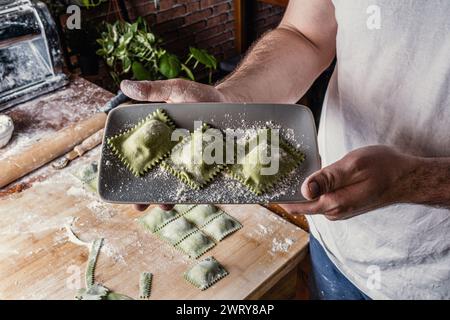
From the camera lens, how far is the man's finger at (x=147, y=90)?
135 centimetres

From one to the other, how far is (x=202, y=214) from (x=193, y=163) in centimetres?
52

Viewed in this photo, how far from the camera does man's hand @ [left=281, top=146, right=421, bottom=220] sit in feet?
3.38

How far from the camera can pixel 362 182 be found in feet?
3.45

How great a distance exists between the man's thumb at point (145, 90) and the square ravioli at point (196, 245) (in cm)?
59

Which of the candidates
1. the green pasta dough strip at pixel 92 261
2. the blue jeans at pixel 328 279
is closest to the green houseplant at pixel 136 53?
the green pasta dough strip at pixel 92 261

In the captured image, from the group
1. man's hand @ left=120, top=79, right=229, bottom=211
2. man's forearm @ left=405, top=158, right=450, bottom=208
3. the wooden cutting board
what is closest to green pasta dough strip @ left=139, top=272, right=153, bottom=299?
the wooden cutting board

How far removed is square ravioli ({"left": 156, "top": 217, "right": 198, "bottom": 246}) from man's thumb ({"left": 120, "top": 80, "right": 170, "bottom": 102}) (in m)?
0.57

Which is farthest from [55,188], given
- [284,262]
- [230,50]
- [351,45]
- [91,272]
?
[230,50]

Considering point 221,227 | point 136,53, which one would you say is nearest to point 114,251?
point 221,227

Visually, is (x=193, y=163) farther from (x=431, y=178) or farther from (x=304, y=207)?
(x=431, y=178)

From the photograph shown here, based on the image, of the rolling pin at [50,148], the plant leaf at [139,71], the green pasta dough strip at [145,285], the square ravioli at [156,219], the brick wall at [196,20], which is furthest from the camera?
the brick wall at [196,20]

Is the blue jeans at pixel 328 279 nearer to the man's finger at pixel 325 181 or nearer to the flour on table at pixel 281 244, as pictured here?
the flour on table at pixel 281 244

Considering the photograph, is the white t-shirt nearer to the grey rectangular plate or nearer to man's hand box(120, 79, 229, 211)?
the grey rectangular plate

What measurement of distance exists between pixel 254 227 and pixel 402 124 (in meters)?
0.75
